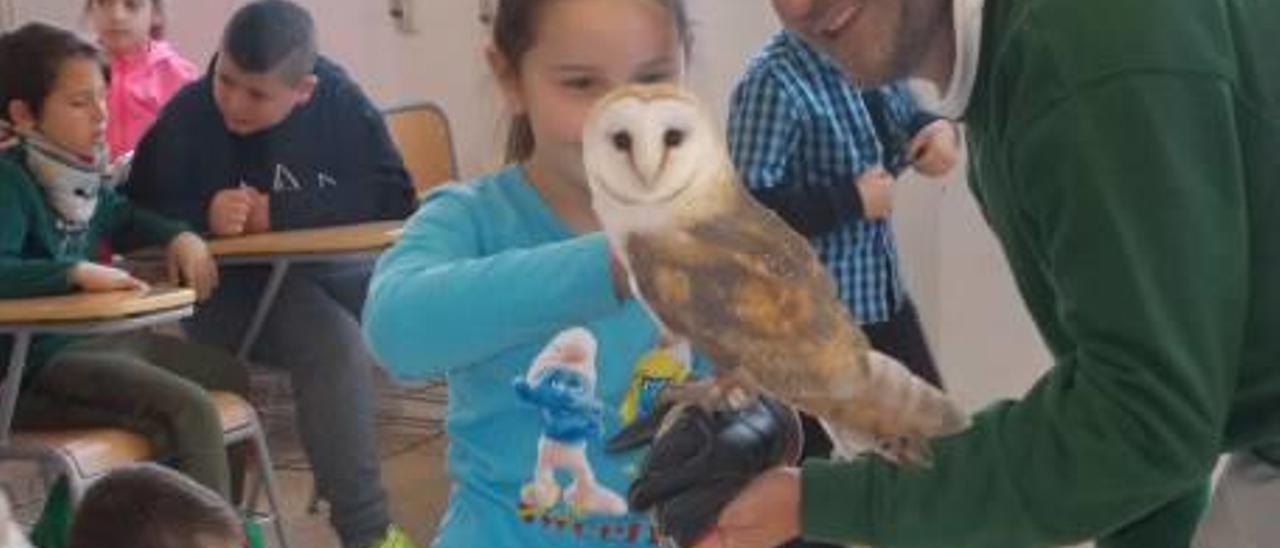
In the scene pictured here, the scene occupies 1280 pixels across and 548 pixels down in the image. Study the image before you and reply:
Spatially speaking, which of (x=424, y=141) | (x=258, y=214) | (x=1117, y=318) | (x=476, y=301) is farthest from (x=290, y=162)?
(x=1117, y=318)

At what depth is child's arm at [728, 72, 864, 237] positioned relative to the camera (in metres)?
1.08

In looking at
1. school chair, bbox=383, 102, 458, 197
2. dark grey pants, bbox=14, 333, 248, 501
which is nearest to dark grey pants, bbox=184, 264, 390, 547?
dark grey pants, bbox=14, 333, 248, 501

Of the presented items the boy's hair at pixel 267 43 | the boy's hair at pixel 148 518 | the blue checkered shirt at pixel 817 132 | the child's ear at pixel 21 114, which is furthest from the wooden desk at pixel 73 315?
the blue checkered shirt at pixel 817 132

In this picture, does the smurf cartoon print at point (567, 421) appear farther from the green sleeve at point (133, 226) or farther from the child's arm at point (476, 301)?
the green sleeve at point (133, 226)

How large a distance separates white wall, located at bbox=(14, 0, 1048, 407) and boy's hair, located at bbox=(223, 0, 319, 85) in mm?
371

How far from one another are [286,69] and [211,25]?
1721 millimetres

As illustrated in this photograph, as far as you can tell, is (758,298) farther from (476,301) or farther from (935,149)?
(935,149)

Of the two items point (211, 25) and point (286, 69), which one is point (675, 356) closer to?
point (286, 69)

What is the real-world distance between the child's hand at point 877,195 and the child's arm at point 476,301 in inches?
10.7

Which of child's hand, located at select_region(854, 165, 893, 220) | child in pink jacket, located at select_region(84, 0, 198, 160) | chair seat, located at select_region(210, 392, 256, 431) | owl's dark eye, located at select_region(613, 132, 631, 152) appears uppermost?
owl's dark eye, located at select_region(613, 132, 631, 152)

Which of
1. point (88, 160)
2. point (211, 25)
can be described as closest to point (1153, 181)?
point (88, 160)

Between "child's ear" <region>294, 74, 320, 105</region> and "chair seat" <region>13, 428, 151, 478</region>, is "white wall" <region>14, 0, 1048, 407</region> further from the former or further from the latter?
"chair seat" <region>13, 428, 151, 478</region>

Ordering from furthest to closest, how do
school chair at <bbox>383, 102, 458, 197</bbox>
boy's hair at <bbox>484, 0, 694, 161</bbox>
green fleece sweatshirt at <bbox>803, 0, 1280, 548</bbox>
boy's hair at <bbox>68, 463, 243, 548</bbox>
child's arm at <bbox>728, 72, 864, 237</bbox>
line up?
school chair at <bbox>383, 102, 458, 197</bbox> → boy's hair at <bbox>68, 463, 243, 548</bbox> → child's arm at <bbox>728, 72, 864, 237</bbox> → boy's hair at <bbox>484, 0, 694, 161</bbox> → green fleece sweatshirt at <bbox>803, 0, 1280, 548</bbox>

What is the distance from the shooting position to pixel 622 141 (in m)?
0.73
